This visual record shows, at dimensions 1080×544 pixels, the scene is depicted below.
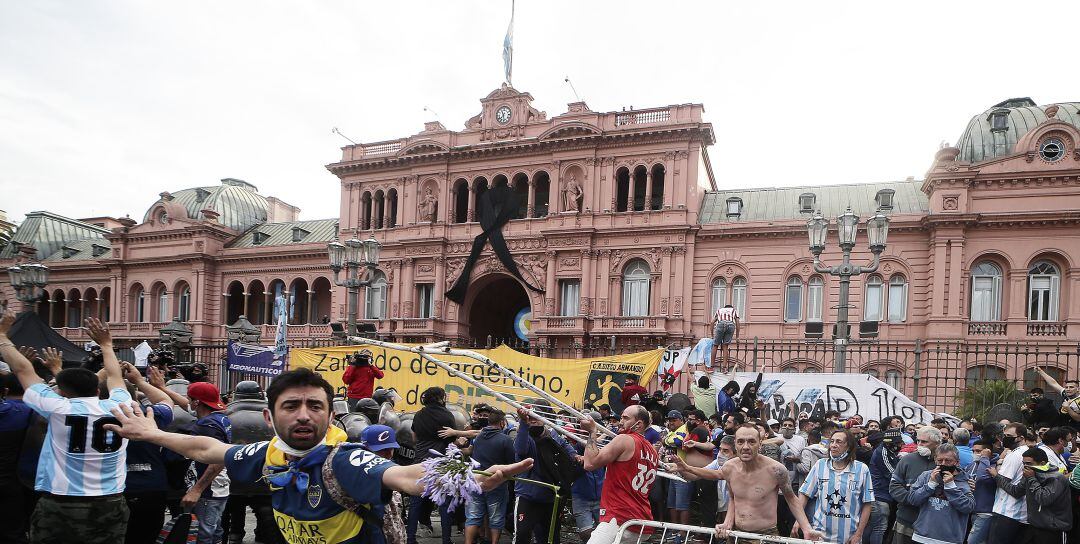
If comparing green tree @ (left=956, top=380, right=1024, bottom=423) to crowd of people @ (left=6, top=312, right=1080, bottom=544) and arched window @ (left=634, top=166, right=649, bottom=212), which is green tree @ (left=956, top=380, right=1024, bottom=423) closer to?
crowd of people @ (left=6, top=312, right=1080, bottom=544)

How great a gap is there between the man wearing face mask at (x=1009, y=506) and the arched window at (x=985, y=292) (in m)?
22.5

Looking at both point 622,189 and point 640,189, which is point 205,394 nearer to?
point 622,189

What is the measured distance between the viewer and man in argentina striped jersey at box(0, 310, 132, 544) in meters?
5.34

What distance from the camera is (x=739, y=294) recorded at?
31109mm

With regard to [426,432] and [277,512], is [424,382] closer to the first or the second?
[426,432]

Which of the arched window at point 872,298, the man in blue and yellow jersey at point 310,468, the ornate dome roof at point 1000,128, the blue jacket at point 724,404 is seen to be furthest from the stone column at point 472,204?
the man in blue and yellow jersey at point 310,468

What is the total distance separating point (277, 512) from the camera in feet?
12.0

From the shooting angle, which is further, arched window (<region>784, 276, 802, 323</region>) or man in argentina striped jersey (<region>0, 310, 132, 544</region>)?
arched window (<region>784, 276, 802, 323</region>)

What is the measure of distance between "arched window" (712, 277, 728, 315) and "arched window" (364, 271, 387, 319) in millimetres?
15943

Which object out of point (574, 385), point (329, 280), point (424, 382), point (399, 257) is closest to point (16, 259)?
point (329, 280)

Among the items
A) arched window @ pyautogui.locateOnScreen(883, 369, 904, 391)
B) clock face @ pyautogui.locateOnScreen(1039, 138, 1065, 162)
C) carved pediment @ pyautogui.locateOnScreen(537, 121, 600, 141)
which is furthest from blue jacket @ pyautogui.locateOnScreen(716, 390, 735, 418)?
clock face @ pyautogui.locateOnScreen(1039, 138, 1065, 162)

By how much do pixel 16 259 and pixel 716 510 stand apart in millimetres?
52534

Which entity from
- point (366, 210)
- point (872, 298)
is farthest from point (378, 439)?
point (366, 210)

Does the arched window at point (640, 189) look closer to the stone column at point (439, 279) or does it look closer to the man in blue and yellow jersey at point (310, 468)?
the stone column at point (439, 279)
